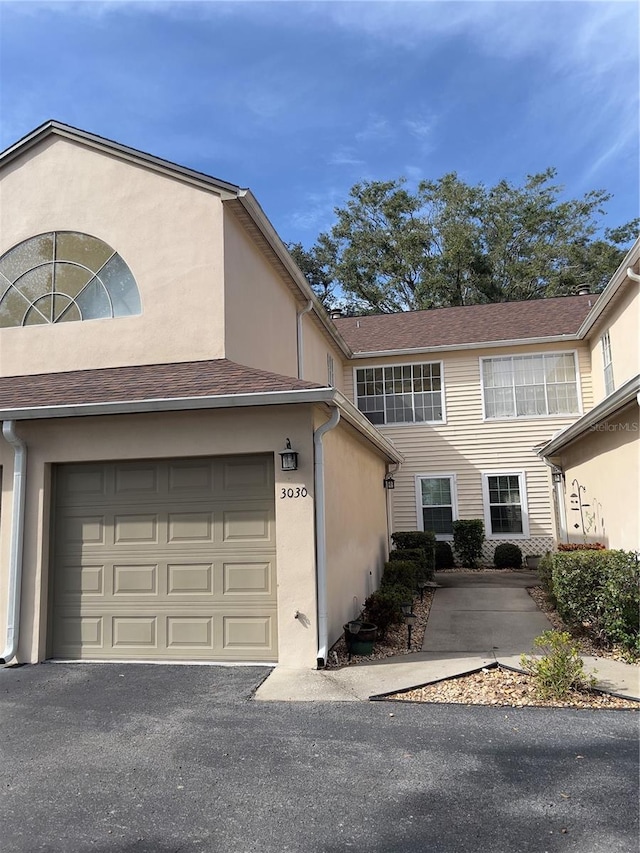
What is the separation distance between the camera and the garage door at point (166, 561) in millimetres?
6637

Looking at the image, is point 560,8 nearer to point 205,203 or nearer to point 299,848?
point 205,203

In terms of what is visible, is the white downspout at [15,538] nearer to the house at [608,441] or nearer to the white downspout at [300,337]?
the white downspout at [300,337]

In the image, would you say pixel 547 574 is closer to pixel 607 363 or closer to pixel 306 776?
pixel 306 776

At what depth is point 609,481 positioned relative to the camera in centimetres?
959

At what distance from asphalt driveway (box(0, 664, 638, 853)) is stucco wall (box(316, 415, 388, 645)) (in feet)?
6.85

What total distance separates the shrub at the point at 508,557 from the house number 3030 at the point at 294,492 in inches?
422

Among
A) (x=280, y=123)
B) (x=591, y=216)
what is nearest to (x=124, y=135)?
(x=280, y=123)

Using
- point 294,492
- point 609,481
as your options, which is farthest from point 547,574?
point 294,492

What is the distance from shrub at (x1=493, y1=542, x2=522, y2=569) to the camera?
15.5 meters

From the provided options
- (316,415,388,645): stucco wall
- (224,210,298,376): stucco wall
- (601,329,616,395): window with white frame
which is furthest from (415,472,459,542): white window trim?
(224,210,298,376): stucco wall

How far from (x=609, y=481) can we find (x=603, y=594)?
3.49 m

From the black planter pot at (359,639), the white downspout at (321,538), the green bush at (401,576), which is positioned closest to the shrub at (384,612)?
the black planter pot at (359,639)

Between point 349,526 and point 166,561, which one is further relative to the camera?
→ point 349,526

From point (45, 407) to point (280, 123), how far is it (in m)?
7.31
